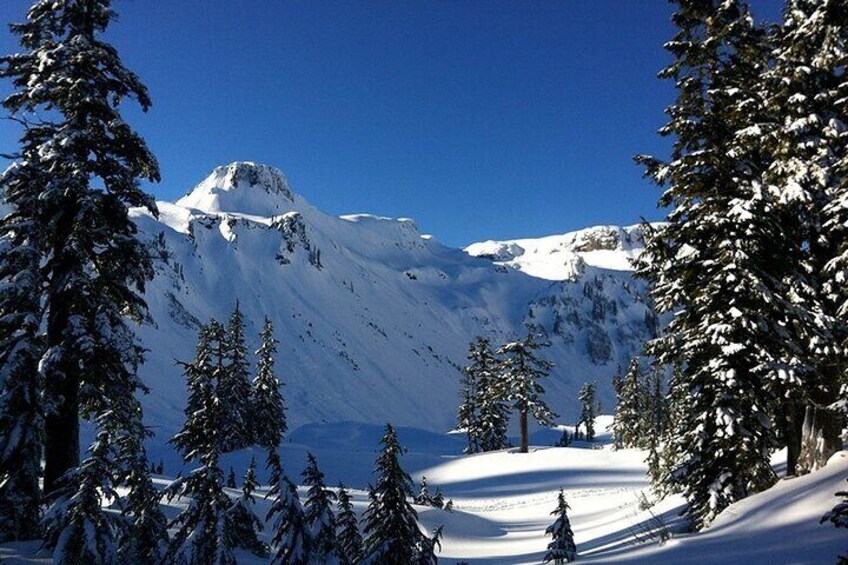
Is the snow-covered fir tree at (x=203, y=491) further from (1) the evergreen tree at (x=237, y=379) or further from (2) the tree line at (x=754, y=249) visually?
(1) the evergreen tree at (x=237, y=379)

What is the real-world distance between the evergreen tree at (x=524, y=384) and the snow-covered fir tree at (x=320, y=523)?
39591 millimetres

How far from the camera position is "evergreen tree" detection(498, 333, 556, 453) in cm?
4728

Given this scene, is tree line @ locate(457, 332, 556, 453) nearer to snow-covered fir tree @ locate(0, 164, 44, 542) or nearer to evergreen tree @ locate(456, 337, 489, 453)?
evergreen tree @ locate(456, 337, 489, 453)

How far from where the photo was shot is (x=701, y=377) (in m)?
13.4

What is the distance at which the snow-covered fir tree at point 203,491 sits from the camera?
284 inches

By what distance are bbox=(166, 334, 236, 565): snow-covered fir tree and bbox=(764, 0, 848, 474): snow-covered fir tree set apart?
11.4m

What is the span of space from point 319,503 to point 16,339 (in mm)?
6654

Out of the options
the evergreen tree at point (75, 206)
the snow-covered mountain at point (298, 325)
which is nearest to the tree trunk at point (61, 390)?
the evergreen tree at point (75, 206)

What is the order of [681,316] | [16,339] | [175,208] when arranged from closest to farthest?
[16,339] < [681,316] < [175,208]

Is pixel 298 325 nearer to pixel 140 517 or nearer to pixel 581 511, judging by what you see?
pixel 581 511

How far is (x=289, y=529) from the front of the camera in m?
7.59

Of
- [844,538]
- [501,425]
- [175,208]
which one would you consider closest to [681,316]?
[844,538]

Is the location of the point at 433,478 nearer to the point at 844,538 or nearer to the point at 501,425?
the point at 501,425

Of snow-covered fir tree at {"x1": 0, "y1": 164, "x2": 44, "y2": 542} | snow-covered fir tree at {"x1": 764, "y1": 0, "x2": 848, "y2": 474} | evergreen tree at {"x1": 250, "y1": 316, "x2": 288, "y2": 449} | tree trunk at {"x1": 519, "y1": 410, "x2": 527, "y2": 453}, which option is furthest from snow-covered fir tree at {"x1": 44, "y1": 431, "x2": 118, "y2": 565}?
tree trunk at {"x1": 519, "y1": 410, "x2": 527, "y2": 453}
